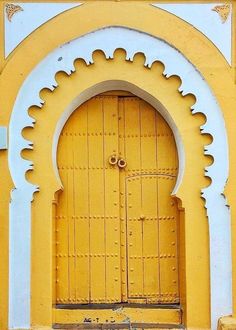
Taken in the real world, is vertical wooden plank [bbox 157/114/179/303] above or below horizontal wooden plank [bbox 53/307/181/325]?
above

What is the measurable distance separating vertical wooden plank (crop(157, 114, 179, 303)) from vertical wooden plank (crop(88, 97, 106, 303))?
63 centimetres

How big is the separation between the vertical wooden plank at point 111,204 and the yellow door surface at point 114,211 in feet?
0.03

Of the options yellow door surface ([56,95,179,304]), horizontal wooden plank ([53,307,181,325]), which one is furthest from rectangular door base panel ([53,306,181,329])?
yellow door surface ([56,95,179,304])

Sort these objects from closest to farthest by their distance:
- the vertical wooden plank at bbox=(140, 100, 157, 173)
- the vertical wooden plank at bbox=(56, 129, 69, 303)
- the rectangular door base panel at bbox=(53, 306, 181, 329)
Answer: the rectangular door base panel at bbox=(53, 306, 181, 329), the vertical wooden plank at bbox=(56, 129, 69, 303), the vertical wooden plank at bbox=(140, 100, 157, 173)

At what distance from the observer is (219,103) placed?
7012 millimetres

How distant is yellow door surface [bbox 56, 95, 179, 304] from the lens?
23.9 feet

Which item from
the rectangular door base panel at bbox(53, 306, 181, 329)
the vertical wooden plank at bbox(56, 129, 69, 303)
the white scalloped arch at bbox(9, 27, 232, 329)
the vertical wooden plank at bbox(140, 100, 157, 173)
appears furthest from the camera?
the vertical wooden plank at bbox(140, 100, 157, 173)

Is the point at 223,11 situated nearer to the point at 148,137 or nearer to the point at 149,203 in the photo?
the point at 148,137

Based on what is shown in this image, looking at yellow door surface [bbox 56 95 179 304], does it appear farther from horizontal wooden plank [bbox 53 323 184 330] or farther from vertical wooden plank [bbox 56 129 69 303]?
horizontal wooden plank [bbox 53 323 184 330]

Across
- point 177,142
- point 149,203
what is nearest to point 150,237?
point 149,203

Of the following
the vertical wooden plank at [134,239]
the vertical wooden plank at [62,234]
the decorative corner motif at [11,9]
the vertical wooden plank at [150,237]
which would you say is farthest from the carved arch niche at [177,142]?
the decorative corner motif at [11,9]

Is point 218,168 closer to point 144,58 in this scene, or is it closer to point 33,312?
point 144,58

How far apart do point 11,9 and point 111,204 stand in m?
2.30

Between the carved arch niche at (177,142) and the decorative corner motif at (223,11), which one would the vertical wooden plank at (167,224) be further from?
the decorative corner motif at (223,11)
